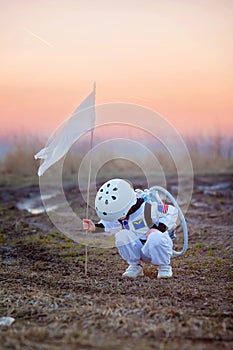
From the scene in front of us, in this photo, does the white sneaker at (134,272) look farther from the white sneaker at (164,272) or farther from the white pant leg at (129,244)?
the white sneaker at (164,272)

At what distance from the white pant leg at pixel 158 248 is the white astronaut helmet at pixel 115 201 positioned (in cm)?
35

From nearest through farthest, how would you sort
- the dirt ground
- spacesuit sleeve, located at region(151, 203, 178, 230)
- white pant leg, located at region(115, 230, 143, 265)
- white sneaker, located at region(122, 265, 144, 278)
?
the dirt ground, spacesuit sleeve, located at region(151, 203, 178, 230), white pant leg, located at region(115, 230, 143, 265), white sneaker, located at region(122, 265, 144, 278)

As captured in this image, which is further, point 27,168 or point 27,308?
point 27,168

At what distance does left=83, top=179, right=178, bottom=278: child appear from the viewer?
5.84 meters

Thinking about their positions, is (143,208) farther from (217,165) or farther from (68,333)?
(217,165)

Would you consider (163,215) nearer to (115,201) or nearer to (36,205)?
(115,201)

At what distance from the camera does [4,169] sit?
701 inches

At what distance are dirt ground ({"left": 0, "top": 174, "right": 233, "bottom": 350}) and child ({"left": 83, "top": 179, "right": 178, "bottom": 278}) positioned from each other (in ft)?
0.71

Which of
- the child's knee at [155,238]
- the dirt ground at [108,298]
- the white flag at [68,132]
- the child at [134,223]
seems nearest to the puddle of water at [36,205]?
Result: the dirt ground at [108,298]

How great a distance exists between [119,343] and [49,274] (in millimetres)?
2630

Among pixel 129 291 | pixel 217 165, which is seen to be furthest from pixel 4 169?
pixel 129 291

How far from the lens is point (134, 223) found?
237 inches

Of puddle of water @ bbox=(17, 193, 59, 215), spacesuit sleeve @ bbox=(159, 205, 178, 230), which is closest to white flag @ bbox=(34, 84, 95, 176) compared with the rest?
spacesuit sleeve @ bbox=(159, 205, 178, 230)

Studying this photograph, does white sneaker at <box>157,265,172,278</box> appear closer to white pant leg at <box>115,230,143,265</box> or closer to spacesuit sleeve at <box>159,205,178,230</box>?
white pant leg at <box>115,230,143,265</box>
